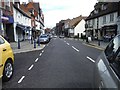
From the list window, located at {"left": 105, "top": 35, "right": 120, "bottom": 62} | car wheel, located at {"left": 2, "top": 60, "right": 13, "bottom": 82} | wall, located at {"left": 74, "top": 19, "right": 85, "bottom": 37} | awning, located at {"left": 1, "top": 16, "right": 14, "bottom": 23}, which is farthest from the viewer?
wall, located at {"left": 74, "top": 19, "right": 85, "bottom": 37}

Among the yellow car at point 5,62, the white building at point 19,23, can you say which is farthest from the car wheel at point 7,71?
the white building at point 19,23

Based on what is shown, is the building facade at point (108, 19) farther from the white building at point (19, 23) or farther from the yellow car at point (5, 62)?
the yellow car at point (5, 62)

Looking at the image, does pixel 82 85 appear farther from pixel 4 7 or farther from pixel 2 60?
pixel 4 7

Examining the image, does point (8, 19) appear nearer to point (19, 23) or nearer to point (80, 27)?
point (19, 23)

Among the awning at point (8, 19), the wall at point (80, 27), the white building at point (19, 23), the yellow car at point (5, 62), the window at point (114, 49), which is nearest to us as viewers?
the window at point (114, 49)

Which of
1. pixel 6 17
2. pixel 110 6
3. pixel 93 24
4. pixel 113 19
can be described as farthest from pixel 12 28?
pixel 93 24

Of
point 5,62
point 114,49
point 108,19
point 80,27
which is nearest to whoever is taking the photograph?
point 114,49

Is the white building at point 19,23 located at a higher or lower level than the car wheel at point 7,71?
higher

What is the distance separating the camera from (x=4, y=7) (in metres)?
26.8

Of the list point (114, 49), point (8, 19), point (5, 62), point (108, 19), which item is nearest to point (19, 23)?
point (8, 19)

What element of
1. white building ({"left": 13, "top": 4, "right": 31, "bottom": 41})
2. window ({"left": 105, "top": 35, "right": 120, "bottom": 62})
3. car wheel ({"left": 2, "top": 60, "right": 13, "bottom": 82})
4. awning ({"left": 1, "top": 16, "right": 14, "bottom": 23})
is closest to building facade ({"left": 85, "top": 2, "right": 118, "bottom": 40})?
white building ({"left": 13, "top": 4, "right": 31, "bottom": 41})

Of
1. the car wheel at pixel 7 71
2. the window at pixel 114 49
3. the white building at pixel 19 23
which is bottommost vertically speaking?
the car wheel at pixel 7 71

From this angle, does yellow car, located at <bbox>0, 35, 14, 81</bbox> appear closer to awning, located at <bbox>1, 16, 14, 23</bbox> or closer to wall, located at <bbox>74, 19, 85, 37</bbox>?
awning, located at <bbox>1, 16, 14, 23</bbox>

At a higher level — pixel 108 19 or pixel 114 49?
pixel 108 19
